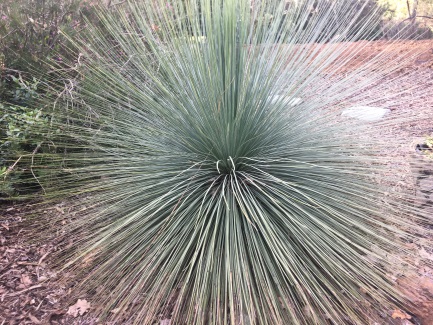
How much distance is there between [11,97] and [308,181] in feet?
7.96

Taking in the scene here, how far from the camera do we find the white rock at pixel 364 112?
78.9 inches

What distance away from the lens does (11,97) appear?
2791mm

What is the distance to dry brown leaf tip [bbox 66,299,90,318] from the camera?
72.1 inches

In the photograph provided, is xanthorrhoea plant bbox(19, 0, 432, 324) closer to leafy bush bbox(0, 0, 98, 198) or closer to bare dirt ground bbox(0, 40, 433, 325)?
bare dirt ground bbox(0, 40, 433, 325)

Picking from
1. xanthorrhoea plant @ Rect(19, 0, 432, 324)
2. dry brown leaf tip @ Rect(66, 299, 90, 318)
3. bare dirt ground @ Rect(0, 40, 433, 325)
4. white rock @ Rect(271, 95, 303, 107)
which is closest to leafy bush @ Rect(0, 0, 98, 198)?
bare dirt ground @ Rect(0, 40, 433, 325)

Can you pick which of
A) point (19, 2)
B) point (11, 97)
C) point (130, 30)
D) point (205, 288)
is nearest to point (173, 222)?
point (205, 288)

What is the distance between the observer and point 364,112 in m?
2.07

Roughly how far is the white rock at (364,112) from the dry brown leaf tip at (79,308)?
5.86 ft

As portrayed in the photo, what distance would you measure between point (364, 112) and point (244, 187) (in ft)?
2.96

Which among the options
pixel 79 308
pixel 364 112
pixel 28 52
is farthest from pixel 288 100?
pixel 28 52

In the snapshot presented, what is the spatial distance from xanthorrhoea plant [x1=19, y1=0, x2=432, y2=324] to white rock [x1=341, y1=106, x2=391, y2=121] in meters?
0.05

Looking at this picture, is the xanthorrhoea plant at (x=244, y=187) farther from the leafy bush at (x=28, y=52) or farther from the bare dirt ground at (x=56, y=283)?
the leafy bush at (x=28, y=52)

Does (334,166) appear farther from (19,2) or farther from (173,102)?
(19,2)

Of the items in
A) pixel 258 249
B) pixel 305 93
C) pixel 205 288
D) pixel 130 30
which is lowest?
pixel 205 288
